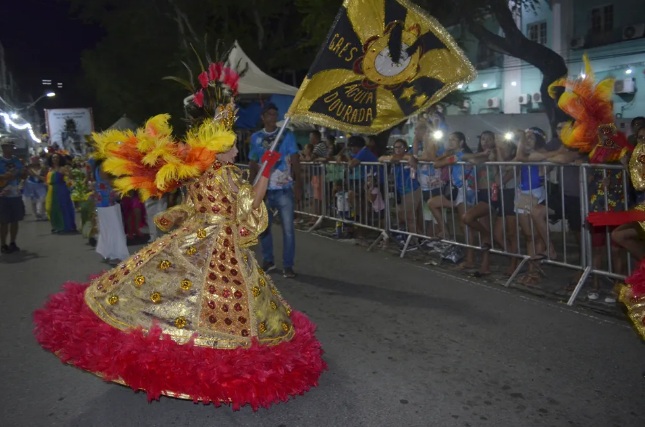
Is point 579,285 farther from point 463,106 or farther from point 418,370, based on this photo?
point 463,106

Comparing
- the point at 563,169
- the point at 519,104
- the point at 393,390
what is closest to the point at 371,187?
the point at 563,169

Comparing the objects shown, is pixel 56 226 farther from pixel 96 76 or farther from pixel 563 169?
pixel 96 76

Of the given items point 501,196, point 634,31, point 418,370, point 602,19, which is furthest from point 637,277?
point 602,19

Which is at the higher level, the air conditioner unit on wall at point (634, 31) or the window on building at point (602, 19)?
the window on building at point (602, 19)

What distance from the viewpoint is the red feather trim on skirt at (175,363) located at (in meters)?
3.30

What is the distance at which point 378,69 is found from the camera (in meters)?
4.54

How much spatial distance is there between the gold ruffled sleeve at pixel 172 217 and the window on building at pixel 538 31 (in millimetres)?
29807

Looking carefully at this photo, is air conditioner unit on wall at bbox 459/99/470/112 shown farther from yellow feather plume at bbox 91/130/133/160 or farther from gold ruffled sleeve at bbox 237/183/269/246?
yellow feather plume at bbox 91/130/133/160

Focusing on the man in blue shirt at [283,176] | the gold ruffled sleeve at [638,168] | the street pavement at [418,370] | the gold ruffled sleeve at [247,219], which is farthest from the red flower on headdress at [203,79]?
the gold ruffled sleeve at [638,168]

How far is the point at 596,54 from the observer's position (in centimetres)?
2720

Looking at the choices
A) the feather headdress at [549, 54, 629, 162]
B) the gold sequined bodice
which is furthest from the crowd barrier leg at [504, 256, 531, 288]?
the gold sequined bodice

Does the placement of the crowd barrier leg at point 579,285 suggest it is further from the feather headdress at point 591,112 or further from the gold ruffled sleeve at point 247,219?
the gold ruffled sleeve at point 247,219

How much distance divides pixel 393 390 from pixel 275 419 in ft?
2.80

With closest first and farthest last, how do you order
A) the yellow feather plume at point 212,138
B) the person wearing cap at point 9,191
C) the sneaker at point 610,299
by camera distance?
the yellow feather plume at point 212,138, the sneaker at point 610,299, the person wearing cap at point 9,191
